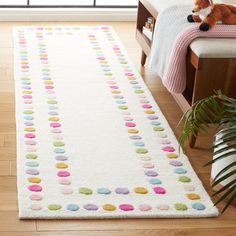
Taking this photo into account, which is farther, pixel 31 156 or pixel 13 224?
pixel 31 156

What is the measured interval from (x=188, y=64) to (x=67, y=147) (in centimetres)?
73

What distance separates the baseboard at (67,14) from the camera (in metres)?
4.49

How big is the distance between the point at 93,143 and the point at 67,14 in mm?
2009

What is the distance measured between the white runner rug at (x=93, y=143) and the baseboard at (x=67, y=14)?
60cm

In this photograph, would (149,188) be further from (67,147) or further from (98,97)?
(98,97)

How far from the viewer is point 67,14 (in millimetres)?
4562

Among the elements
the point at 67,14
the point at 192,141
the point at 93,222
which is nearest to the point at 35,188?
Result: the point at 93,222

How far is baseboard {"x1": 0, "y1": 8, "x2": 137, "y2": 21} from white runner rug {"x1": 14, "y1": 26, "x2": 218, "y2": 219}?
60 centimetres

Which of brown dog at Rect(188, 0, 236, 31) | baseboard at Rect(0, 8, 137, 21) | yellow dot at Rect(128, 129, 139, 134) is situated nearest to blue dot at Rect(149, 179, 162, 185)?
yellow dot at Rect(128, 129, 139, 134)

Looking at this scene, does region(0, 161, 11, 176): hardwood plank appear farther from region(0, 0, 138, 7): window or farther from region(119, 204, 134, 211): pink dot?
region(0, 0, 138, 7): window

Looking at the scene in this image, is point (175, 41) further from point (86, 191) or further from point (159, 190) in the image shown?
point (86, 191)

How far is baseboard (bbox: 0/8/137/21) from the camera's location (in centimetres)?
449

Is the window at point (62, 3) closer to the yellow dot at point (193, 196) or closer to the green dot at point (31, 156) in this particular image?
the green dot at point (31, 156)

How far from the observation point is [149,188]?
245 centimetres
